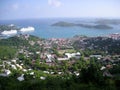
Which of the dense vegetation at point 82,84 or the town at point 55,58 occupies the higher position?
the dense vegetation at point 82,84

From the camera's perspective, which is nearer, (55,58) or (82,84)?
(82,84)

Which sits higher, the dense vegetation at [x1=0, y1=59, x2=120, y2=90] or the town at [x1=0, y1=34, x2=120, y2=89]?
the dense vegetation at [x1=0, y1=59, x2=120, y2=90]

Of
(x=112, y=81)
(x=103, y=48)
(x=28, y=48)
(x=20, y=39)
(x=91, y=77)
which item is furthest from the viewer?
(x=20, y=39)

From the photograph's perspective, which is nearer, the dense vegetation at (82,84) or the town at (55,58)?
the dense vegetation at (82,84)

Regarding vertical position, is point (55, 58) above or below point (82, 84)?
below

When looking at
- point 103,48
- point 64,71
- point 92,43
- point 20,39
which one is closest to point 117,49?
point 103,48

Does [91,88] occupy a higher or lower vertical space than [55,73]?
higher

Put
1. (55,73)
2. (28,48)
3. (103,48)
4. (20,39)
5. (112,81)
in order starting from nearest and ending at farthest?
(112,81) < (55,73) < (103,48) < (28,48) < (20,39)

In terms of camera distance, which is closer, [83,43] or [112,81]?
[112,81]

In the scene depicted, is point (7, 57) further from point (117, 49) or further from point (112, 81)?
point (112, 81)

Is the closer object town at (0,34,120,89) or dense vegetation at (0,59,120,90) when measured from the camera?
dense vegetation at (0,59,120,90)

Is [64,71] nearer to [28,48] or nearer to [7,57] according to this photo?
[7,57]
